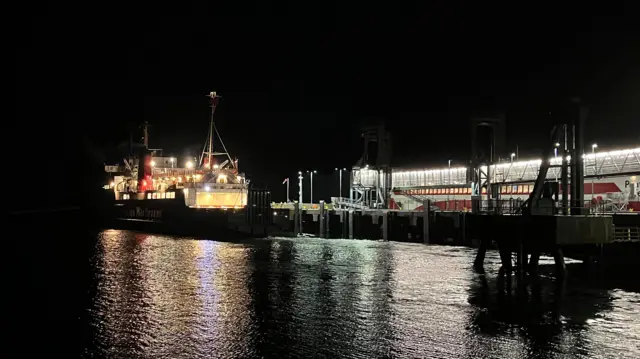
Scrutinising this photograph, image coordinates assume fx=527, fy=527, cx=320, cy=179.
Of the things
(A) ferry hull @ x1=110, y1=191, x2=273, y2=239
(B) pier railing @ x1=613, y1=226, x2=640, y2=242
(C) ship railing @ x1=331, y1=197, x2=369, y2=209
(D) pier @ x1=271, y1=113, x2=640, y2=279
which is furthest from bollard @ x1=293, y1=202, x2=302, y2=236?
(B) pier railing @ x1=613, y1=226, x2=640, y2=242

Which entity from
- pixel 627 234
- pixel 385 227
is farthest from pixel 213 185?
pixel 627 234

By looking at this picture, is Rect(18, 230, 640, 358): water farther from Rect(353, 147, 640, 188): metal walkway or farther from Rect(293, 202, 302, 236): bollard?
Rect(293, 202, 302, 236): bollard

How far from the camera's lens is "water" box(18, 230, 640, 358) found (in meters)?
12.5

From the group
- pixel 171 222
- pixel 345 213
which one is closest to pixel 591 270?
pixel 345 213

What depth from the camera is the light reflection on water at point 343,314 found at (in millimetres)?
12562

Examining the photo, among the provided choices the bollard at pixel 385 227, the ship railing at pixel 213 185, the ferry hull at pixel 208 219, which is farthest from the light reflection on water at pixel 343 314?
the ship railing at pixel 213 185

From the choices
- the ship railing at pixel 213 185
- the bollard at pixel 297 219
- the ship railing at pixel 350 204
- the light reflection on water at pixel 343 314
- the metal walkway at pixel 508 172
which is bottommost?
the light reflection on water at pixel 343 314

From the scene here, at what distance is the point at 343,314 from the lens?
1644cm

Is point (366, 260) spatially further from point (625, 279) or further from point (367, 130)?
point (367, 130)

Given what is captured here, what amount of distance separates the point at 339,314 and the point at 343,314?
0.13m

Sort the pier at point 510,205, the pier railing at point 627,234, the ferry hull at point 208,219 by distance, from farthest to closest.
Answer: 1. the ferry hull at point 208,219
2. the pier railing at point 627,234
3. the pier at point 510,205

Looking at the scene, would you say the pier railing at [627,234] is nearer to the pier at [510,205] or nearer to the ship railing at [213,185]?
the pier at [510,205]

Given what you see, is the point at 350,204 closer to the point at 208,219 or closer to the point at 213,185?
the point at 213,185

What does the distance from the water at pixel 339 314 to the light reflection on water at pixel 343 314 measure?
45mm
